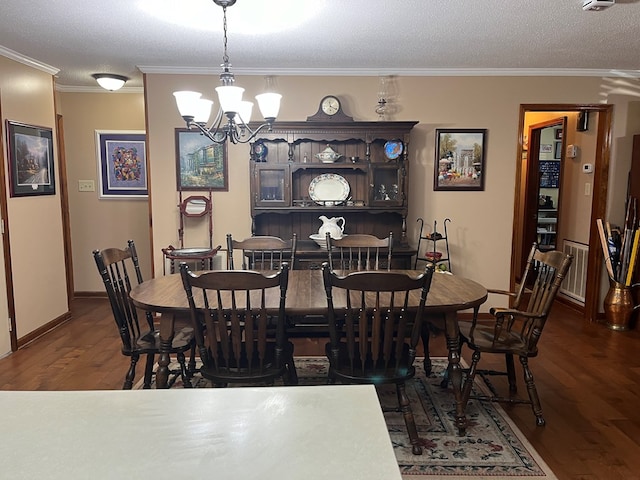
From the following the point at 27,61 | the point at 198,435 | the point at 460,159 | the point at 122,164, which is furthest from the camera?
the point at 122,164

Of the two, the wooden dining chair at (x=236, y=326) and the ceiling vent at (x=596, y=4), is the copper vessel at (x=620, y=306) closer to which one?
the ceiling vent at (x=596, y=4)

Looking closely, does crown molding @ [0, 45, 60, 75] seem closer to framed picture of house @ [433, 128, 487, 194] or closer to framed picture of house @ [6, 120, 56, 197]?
framed picture of house @ [6, 120, 56, 197]

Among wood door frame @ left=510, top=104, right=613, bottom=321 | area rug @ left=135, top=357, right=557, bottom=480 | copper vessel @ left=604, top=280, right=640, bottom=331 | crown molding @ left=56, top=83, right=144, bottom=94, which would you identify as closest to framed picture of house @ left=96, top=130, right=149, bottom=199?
crown molding @ left=56, top=83, right=144, bottom=94

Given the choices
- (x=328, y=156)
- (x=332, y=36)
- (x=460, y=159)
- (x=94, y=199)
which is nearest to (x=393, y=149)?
(x=328, y=156)

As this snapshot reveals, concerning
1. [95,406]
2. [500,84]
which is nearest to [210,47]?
[500,84]

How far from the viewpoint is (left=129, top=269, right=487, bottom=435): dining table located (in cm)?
241

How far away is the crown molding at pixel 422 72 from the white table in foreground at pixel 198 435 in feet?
12.5

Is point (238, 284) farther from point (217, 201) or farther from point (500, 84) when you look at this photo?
point (500, 84)

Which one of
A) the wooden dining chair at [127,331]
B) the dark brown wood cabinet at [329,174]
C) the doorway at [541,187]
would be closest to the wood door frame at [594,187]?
the dark brown wood cabinet at [329,174]

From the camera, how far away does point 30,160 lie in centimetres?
406

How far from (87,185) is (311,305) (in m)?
4.04

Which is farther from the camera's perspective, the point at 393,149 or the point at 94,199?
the point at 94,199

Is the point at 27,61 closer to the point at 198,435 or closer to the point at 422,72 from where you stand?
the point at 422,72

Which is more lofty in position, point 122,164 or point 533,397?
point 122,164
